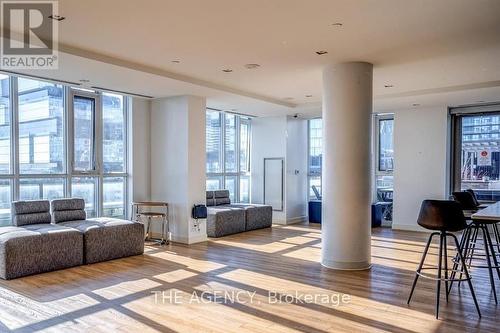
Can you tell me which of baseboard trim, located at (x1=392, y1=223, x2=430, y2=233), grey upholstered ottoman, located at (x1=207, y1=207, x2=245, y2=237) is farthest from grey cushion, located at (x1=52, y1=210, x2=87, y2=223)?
baseboard trim, located at (x1=392, y1=223, x2=430, y2=233)

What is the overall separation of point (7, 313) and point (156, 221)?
4024mm

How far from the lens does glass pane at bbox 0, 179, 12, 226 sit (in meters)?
6.09

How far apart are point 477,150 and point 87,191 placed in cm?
815

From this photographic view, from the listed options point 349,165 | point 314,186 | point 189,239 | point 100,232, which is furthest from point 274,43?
point 314,186

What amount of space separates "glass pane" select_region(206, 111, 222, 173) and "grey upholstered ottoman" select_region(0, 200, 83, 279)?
440 cm

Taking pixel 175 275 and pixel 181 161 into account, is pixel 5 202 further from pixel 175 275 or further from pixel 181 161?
pixel 175 275

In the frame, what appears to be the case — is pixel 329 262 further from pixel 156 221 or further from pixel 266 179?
pixel 266 179

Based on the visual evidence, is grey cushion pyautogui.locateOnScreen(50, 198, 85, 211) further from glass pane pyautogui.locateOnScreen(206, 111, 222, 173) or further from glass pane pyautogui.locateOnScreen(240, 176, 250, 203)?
glass pane pyautogui.locateOnScreen(240, 176, 250, 203)

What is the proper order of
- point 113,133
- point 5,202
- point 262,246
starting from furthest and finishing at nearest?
1. point 113,133
2. point 262,246
3. point 5,202

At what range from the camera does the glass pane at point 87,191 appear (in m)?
7.01

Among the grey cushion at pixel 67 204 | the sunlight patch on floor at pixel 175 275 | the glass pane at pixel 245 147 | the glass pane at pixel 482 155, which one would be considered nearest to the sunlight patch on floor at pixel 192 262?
the sunlight patch on floor at pixel 175 275

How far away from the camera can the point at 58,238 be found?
533 centimetres

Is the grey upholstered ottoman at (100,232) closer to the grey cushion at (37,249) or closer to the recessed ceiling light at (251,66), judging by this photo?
the grey cushion at (37,249)

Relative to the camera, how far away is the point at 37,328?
3.41 metres
